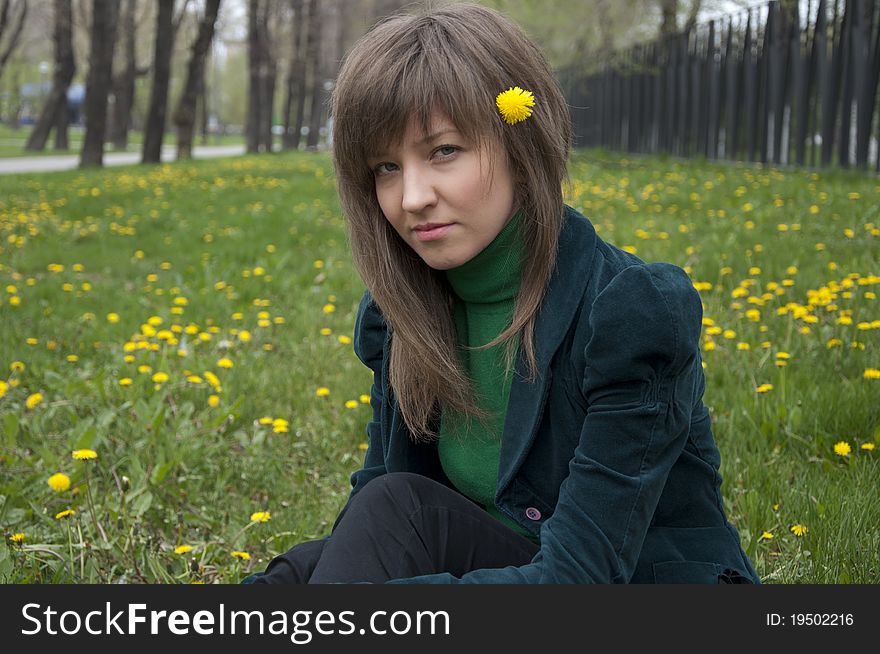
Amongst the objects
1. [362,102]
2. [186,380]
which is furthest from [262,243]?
[362,102]

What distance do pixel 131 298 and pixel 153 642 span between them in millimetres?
4265

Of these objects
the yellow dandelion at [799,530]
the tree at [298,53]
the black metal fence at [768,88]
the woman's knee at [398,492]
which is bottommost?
the yellow dandelion at [799,530]

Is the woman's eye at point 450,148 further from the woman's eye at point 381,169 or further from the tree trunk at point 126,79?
the tree trunk at point 126,79

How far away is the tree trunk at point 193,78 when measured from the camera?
19.3 m

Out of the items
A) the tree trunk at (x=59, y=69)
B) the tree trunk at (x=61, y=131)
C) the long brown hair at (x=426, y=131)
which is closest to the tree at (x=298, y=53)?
the tree trunk at (x=59, y=69)

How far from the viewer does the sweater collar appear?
1.67 m

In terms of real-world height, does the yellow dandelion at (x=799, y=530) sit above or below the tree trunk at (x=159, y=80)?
below

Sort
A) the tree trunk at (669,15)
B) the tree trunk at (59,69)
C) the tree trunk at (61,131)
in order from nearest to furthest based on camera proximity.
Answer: the tree trunk at (669,15)
the tree trunk at (59,69)
the tree trunk at (61,131)

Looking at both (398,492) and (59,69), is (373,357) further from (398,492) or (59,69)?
(59,69)

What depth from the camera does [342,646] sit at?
140 centimetres

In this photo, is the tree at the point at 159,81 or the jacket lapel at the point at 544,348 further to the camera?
the tree at the point at 159,81

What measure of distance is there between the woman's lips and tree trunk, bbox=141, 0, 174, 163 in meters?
17.9

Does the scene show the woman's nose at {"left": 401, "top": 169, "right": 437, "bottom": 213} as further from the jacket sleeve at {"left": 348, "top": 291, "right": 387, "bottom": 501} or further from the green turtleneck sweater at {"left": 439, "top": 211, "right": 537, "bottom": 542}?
the jacket sleeve at {"left": 348, "top": 291, "right": 387, "bottom": 501}

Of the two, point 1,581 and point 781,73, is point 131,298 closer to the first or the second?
point 1,581
